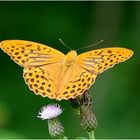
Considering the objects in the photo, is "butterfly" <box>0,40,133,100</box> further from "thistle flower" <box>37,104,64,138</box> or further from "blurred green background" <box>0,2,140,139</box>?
"blurred green background" <box>0,2,140,139</box>

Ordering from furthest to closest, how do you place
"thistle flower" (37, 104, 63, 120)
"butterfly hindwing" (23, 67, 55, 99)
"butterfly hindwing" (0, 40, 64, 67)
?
"thistle flower" (37, 104, 63, 120) → "butterfly hindwing" (0, 40, 64, 67) → "butterfly hindwing" (23, 67, 55, 99)

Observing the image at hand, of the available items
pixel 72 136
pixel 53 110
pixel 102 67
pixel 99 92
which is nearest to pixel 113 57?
pixel 102 67

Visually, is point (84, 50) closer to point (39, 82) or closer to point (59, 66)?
point (59, 66)

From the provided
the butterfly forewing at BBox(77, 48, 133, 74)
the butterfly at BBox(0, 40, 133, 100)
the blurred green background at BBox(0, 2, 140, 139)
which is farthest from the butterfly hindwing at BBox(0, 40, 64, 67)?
the blurred green background at BBox(0, 2, 140, 139)

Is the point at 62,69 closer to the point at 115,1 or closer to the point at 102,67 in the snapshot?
the point at 102,67

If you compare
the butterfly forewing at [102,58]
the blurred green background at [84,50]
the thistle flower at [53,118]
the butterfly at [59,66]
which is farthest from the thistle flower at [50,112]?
the blurred green background at [84,50]

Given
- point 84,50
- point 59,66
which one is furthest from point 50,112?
point 84,50
